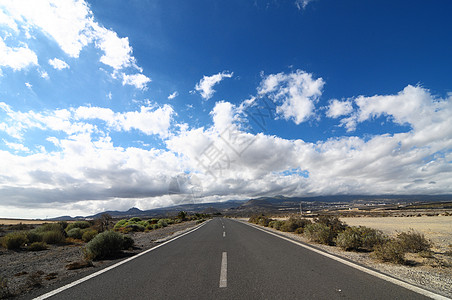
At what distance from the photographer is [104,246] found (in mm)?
8945

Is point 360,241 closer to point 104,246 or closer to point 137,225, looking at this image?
point 104,246

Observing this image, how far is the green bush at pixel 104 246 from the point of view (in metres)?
8.70

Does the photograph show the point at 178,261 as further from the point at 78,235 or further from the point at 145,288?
the point at 78,235

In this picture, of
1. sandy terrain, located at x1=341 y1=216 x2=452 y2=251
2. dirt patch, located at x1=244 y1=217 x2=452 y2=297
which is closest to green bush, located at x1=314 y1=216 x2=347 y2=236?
sandy terrain, located at x1=341 y1=216 x2=452 y2=251

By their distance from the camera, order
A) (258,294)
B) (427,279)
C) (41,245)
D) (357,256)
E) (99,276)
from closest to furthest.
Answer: (258,294), (427,279), (99,276), (357,256), (41,245)

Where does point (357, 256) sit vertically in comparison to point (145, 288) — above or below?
below

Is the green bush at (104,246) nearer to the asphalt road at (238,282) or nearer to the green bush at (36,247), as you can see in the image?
the asphalt road at (238,282)

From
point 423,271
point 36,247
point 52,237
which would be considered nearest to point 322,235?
point 423,271

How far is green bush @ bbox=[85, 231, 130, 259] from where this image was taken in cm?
870

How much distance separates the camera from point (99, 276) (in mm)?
5988

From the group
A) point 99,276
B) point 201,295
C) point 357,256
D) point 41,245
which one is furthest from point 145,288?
point 41,245

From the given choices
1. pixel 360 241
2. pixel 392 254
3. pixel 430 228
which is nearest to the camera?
pixel 392 254

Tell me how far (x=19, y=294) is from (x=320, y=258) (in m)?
8.32

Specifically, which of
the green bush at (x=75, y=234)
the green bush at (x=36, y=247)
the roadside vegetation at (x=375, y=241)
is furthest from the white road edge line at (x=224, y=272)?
the green bush at (x=75, y=234)
